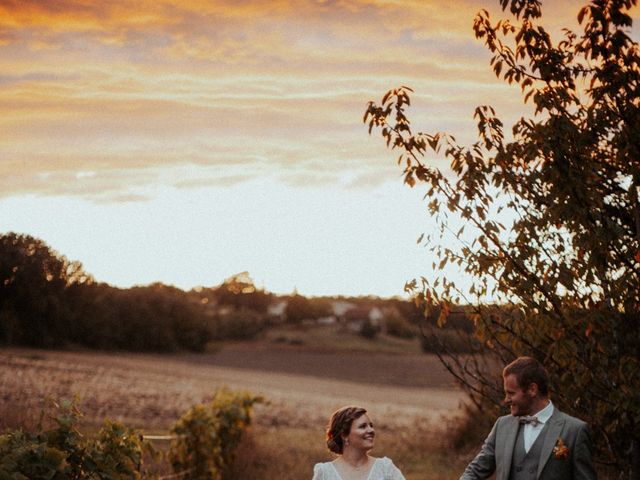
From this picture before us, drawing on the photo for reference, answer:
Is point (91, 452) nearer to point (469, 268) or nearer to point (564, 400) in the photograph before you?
point (469, 268)

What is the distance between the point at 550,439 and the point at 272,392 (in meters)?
39.5

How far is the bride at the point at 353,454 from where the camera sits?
515cm

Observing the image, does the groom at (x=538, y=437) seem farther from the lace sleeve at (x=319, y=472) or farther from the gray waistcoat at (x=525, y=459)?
the lace sleeve at (x=319, y=472)

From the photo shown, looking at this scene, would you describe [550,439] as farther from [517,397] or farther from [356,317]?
[356,317]

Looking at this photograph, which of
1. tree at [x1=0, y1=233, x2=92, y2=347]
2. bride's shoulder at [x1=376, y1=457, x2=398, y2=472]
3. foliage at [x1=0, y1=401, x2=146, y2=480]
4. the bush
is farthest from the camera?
the bush

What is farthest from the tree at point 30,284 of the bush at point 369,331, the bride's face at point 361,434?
the bush at point 369,331

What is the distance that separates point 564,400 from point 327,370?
6118 centimetres

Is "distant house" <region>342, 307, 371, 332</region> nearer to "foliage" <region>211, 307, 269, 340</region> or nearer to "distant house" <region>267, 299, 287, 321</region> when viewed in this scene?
"distant house" <region>267, 299, 287, 321</region>

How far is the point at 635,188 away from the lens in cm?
647

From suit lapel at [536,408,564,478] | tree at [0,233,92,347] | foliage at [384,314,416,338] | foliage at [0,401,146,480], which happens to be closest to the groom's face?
suit lapel at [536,408,564,478]

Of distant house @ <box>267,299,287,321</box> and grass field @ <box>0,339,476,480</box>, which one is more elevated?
distant house @ <box>267,299,287,321</box>

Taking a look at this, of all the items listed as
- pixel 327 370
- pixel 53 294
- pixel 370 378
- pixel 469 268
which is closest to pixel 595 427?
pixel 469 268

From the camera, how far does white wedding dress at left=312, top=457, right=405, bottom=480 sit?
5.18 meters

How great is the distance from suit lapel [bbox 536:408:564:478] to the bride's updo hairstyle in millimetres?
1072
